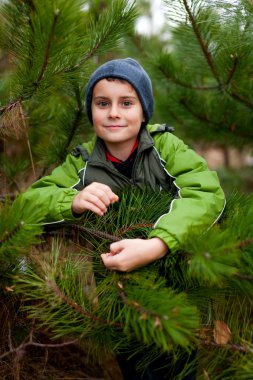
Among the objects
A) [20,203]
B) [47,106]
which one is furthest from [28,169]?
[20,203]

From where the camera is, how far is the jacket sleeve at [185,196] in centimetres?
111

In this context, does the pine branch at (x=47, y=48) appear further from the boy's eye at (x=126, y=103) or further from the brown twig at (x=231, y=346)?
the brown twig at (x=231, y=346)

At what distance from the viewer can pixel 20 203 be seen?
0.97 metres

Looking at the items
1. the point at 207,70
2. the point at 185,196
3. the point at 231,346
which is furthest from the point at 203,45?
the point at 231,346

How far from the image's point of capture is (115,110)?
4.55ft

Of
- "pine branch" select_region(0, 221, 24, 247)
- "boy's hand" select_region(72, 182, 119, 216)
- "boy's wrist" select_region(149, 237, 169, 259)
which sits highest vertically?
"pine branch" select_region(0, 221, 24, 247)

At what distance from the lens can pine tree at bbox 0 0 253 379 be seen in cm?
96

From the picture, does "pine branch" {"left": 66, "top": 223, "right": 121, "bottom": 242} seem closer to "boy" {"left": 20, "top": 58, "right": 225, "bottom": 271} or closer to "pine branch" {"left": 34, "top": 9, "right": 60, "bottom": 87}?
A: "boy" {"left": 20, "top": 58, "right": 225, "bottom": 271}

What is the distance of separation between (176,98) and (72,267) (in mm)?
1387

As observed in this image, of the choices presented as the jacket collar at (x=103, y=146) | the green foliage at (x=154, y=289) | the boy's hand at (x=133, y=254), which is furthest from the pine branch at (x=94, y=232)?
the jacket collar at (x=103, y=146)

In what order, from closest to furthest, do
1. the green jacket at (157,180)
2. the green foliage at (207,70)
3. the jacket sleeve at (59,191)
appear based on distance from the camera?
the green jacket at (157,180)
the jacket sleeve at (59,191)
the green foliage at (207,70)

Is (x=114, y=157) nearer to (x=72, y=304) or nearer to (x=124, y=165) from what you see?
(x=124, y=165)

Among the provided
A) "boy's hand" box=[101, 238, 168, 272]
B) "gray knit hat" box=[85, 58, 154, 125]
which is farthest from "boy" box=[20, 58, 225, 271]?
"boy's hand" box=[101, 238, 168, 272]

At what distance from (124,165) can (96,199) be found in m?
0.33
